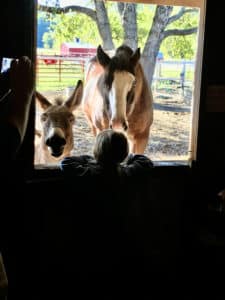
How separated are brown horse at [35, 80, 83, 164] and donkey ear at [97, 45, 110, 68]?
0.15m

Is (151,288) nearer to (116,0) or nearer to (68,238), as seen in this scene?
(68,238)

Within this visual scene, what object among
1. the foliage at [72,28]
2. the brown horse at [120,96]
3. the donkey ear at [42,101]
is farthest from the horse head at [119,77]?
the donkey ear at [42,101]

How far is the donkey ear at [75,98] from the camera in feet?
7.10

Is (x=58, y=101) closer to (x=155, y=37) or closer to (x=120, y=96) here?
(x=120, y=96)

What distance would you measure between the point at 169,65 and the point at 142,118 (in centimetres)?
32

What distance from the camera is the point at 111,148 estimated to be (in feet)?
6.36

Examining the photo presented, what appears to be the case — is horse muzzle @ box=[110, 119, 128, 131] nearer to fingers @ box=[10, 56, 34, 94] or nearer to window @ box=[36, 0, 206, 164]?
window @ box=[36, 0, 206, 164]

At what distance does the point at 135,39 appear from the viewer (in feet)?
7.23

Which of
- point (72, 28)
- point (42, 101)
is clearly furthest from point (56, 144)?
point (72, 28)

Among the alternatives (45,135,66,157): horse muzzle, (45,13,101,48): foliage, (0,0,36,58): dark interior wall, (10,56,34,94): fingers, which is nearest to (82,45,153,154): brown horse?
(45,13,101,48): foliage

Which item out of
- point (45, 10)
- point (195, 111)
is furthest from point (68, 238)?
point (45, 10)

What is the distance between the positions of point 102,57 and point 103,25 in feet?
0.52

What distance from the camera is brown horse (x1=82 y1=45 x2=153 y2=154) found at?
85.3 inches

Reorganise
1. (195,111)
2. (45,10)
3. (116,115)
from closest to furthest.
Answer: (45,10) → (116,115) → (195,111)
